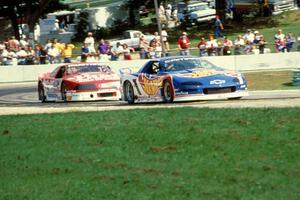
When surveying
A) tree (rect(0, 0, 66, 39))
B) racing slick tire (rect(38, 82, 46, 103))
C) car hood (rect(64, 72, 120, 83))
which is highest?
tree (rect(0, 0, 66, 39))

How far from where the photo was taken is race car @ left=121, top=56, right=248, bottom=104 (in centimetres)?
2088

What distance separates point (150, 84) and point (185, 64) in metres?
0.98

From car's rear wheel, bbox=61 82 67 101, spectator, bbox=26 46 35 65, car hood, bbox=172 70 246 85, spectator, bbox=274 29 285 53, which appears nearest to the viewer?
car hood, bbox=172 70 246 85

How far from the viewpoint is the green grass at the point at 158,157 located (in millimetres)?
9078

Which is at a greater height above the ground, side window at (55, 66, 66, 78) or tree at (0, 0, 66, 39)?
tree at (0, 0, 66, 39)

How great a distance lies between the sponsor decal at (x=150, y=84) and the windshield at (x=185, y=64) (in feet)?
1.22

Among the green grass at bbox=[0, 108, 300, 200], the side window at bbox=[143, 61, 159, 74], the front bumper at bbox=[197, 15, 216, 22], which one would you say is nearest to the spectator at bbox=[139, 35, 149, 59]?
the side window at bbox=[143, 61, 159, 74]

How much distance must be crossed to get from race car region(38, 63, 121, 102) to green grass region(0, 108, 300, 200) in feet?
33.0

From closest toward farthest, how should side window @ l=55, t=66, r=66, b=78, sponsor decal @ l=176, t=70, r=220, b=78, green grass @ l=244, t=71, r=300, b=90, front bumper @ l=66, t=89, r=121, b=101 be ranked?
sponsor decal @ l=176, t=70, r=220, b=78
front bumper @ l=66, t=89, r=121, b=101
side window @ l=55, t=66, r=66, b=78
green grass @ l=244, t=71, r=300, b=90

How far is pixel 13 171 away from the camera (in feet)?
35.0

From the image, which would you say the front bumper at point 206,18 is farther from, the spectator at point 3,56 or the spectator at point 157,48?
the spectator at point 3,56

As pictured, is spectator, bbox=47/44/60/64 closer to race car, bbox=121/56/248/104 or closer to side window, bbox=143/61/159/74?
race car, bbox=121/56/248/104

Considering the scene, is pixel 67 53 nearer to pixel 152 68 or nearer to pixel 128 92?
pixel 128 92

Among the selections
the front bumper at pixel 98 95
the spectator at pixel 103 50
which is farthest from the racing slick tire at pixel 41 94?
the spectator at pixel 103 50
